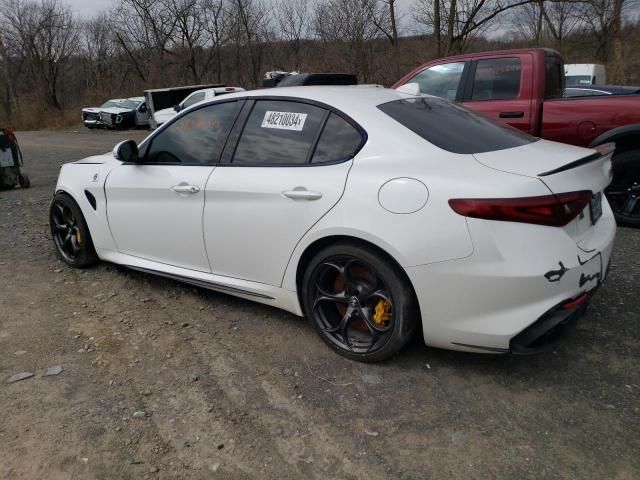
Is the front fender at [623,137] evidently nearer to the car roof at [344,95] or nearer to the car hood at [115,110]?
the car roof at [344,95]

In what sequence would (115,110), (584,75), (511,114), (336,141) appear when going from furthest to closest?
(115,110), (584,75), (511,114), (336,141)

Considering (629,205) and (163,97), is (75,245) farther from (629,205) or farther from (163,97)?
(163,97)

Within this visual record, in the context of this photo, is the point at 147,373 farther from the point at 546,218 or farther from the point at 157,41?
the point at 157,41

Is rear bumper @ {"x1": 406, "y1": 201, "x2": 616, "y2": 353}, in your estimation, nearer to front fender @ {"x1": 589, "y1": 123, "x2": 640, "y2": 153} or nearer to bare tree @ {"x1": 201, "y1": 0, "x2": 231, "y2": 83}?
front fender @ {"x1": 589, "y1": 123, "x2": 640, "y2": 153}

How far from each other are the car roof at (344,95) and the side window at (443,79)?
2.92 meters

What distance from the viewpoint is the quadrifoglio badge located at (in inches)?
129

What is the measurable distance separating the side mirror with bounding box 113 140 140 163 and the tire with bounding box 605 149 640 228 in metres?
4.49

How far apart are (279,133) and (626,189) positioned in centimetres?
401

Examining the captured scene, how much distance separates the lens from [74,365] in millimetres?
3168

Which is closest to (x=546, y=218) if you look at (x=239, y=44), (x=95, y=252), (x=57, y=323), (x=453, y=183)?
(x=453, y=183)

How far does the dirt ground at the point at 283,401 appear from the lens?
91.4 inches

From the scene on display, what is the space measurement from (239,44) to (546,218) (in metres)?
33.3

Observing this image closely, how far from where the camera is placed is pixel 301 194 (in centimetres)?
305

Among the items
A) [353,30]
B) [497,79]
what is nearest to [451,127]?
[497,79]
